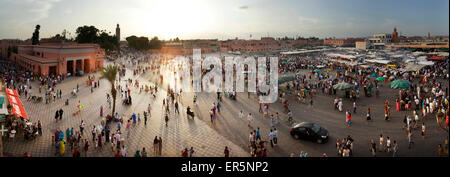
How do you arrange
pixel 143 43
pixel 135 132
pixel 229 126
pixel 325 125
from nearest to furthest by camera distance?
pixel 135 132 → pixel 325 125 → pixel 229 126 → pixel 143 43

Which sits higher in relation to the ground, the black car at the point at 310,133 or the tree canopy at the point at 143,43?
the tree canopy at the point at 143,43

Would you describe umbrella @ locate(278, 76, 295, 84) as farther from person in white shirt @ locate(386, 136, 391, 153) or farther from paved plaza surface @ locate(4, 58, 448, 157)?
person in white shirt @ locate(386, 136, 391, 153)

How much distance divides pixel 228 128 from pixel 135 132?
474 centimetres

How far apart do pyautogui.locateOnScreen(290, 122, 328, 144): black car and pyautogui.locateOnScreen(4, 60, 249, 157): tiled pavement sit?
8.99 ft

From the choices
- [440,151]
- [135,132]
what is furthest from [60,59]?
[440,151]

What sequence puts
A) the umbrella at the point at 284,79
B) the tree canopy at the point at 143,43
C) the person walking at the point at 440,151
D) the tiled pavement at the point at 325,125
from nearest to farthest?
1. the person walking at the point at 440,151
2. the tiled pavement at the point at 325,125
3. the umbrella at the point at 284,79
4. the tree canopy at the point at 143,43

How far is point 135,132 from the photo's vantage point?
40.2ft

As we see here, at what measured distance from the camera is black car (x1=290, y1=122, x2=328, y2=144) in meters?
10.5

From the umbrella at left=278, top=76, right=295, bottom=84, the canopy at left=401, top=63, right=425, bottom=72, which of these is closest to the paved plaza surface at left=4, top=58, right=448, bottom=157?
the umbrella at left=278, top=76, right=295, bottom=84

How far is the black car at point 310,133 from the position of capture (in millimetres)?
10500

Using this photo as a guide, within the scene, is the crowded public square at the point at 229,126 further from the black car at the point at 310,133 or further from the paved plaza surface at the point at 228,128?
the black car at the point at 310,133

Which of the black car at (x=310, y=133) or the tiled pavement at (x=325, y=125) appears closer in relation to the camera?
the tiled pavement at (x=325, y=125)

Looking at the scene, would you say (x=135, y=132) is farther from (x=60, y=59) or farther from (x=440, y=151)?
(x=60, y=59)

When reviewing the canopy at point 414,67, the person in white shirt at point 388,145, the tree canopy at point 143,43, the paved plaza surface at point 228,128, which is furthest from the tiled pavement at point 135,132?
the tree canopy at point 143,43
